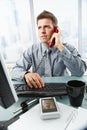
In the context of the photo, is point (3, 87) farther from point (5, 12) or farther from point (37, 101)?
point (5, 12)

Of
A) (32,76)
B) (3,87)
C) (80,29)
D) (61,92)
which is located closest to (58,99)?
(61,92)

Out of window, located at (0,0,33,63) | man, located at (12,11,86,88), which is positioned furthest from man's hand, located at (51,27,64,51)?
window, located at (0,0,33,63)

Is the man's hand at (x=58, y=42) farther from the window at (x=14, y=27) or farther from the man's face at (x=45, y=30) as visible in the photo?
the window at (x=14, y=27)

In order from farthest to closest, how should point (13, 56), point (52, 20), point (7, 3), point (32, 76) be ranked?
point (13, 56) → point (7, 3) → point (52, 20) → point (32, 76)

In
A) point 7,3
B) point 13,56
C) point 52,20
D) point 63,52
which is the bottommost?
point 13,56

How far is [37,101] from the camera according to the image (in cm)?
90

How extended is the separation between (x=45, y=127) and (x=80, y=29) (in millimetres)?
2196

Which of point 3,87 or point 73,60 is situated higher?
point 3,87

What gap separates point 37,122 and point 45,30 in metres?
1.05

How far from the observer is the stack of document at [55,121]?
0.69 m

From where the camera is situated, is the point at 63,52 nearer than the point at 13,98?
No

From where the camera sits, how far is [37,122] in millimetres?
722

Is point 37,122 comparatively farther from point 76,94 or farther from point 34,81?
point 34,81

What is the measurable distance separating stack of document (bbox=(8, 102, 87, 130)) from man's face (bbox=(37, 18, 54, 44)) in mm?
918
